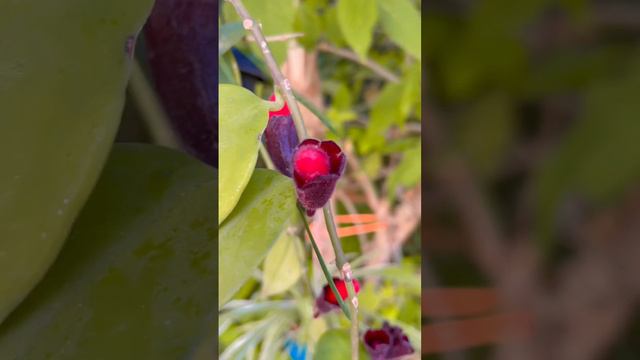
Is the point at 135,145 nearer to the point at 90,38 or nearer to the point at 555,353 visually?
the point at 90,38

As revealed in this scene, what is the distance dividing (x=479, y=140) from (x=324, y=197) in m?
0.10

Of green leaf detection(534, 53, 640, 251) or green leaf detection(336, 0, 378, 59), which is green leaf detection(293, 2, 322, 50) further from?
green leaf detection(534, 53, 640, 251)

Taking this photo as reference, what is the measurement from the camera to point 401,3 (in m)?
0.37

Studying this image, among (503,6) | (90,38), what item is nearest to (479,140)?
(503,6)

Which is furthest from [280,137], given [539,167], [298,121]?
[539,167]

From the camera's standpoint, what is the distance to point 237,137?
0.35m

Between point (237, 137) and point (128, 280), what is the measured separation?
75 mm

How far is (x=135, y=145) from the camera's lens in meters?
0.35

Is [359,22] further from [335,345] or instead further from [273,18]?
[335,345]

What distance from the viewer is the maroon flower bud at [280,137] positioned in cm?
35

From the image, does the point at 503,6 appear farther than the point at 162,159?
No

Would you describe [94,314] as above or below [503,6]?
below

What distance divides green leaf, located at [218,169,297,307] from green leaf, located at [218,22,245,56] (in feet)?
0.20

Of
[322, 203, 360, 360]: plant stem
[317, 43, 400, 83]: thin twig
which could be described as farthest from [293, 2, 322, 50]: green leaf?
[322, 203, 360, 360]: plant stem
